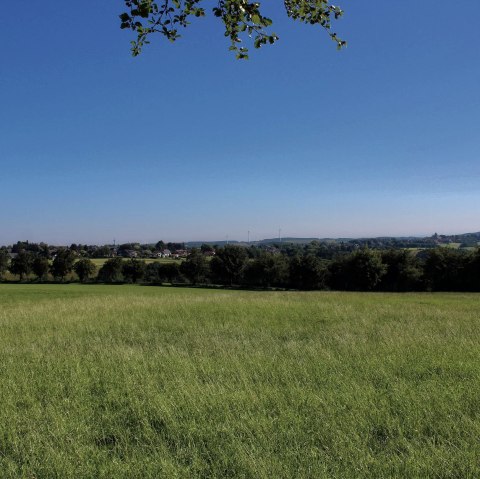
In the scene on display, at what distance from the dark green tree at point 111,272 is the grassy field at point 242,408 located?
8960 centimetres

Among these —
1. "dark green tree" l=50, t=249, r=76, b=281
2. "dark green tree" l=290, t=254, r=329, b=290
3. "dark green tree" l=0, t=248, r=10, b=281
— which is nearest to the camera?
"dark green tree" l=290, t=254, r=329, b=290

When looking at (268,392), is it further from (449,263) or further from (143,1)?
(449,263)

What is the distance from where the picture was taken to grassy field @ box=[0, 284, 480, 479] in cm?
445

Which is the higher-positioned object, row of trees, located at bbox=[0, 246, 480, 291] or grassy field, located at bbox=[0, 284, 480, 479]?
grassy field, located at bbox=[0, 284, 480, 479]

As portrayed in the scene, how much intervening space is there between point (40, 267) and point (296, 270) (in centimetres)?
6459

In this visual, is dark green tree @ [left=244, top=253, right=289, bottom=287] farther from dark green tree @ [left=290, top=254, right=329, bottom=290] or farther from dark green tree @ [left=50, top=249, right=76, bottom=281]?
dark green tree @ [left=50, top=249, right=76, bottom=281]

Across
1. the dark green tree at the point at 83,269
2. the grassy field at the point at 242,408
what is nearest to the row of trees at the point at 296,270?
the dark green tree at the point at 83,269

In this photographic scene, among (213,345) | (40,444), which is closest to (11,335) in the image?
(213,345)

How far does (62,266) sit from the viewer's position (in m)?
98.1

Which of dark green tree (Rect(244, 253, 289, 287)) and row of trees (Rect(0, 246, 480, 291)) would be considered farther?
dark green tree (Rect(244, 253, 289, 287))

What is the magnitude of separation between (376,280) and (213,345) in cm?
6955

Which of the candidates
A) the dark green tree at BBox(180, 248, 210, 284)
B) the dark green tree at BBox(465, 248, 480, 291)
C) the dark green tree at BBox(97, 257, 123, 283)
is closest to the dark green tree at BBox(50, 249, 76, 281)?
the dark green tree at BBox(97, 257, 123, 283)

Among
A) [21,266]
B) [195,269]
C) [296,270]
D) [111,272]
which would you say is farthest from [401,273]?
[21,266]

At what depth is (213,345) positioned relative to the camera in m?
11.3
